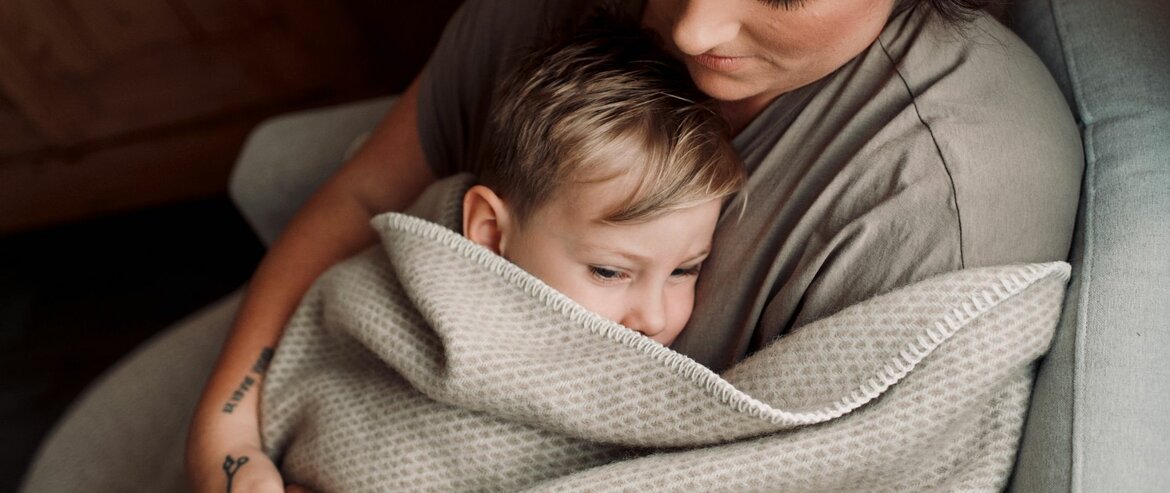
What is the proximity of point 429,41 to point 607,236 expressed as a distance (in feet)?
5.45

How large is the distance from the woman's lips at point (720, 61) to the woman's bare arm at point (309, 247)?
50cm

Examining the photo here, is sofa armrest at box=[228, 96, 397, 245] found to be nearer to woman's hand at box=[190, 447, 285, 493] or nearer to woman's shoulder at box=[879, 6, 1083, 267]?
woman's hand at box=[190, 447, 285, 493]

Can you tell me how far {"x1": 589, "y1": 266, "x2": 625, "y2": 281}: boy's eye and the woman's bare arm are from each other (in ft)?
1.27

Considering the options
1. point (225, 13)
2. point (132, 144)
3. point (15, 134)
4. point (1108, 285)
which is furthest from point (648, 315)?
point (15, 134)

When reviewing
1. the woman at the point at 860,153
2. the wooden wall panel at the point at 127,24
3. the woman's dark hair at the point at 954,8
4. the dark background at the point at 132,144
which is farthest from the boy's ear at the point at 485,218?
the wooden wall panel at the point at 127,24

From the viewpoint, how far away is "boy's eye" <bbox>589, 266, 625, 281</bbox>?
0.98 m

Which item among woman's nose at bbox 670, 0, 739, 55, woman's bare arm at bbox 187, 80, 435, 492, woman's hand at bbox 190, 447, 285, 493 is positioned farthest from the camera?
woman's bare arm at bbox 187, 80, 435, 492

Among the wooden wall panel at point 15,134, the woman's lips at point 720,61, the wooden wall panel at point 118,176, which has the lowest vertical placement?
the wooden wall panel at point 118,176

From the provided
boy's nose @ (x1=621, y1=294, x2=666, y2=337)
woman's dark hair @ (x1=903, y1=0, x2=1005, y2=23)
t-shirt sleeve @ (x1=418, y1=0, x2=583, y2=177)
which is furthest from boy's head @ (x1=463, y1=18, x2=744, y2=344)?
woman's dark hair @ (x1=903, y1=0, x2=1005, y2=23)

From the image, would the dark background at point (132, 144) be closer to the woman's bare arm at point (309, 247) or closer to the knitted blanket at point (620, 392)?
the woman's bare arm at point (309, 247)

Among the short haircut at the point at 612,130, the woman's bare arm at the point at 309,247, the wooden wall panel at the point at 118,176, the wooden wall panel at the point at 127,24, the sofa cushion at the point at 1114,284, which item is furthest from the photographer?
the wooden wall panel at the point at 118,176

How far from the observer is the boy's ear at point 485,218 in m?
1.00

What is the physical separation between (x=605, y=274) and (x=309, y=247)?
0.47 m

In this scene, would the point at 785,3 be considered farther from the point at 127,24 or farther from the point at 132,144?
the point at 132,144
